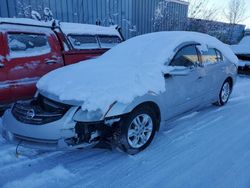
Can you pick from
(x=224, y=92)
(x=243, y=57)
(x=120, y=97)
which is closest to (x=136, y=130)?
(x=120, y=97)

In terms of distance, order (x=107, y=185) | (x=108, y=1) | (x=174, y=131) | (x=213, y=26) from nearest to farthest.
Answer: (x=107, y=185), (x=174, y=131), (x=108, y=1), (x=213, y=26)

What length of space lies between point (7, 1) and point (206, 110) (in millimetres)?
6742

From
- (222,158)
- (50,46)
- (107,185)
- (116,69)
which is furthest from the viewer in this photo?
(50,46)

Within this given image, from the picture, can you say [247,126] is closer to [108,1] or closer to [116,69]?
[116,69]

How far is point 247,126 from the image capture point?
4.43m

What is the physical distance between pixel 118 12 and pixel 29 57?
22.8 feet

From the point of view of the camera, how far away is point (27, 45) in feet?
15.0

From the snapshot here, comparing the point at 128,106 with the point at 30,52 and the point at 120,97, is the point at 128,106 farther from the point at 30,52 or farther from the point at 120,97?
the point at 30,52

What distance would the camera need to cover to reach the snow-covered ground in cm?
283

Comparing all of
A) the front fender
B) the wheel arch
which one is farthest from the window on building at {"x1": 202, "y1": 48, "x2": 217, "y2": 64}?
the front fender

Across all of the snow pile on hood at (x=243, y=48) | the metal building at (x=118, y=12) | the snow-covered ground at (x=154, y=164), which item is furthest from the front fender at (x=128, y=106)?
the snow pile on hood at (x=243, y=48)

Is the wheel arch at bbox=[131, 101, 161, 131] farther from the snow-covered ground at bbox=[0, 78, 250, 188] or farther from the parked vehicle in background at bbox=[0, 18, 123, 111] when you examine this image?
the parked vehicle in background at bbox=[0, 18, 123, 111]

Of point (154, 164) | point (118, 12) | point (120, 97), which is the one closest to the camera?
point (120, 97)

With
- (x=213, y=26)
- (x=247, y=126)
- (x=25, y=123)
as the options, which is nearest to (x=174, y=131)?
(x=247, y=126)
